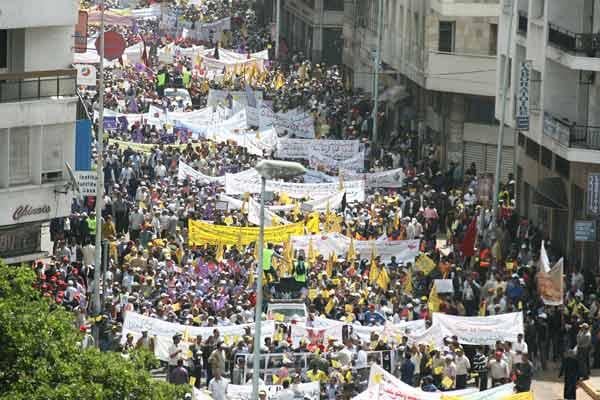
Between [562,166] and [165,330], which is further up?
[562,166]

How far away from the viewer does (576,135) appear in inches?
2267

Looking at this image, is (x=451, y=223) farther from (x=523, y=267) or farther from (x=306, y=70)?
(x=306, y=70)

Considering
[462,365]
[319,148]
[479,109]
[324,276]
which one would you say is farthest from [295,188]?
[462,365]

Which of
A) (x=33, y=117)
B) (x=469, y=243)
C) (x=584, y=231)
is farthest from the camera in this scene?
(x=469, y=243)

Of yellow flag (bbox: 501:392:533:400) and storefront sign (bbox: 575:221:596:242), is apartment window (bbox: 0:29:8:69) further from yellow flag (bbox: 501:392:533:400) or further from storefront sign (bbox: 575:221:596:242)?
storefront sign (bbox: 575:221:596:242)

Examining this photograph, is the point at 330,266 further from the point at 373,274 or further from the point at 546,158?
the point at 546,158

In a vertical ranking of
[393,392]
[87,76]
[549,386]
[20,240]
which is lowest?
[549,386]

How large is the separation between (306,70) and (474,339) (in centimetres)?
5311

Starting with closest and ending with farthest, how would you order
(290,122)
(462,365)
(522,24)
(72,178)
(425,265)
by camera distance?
(462,365) < (72,178) < (425,265) < (522,24) < (290,122)

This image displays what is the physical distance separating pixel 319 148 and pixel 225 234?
16233mm

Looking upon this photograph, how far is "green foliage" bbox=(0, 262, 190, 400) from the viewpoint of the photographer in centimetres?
3078

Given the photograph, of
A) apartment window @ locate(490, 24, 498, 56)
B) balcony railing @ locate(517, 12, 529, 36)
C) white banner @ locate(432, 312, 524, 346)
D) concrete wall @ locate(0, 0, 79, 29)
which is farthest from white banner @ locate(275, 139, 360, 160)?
white banner @ locate(432, 312, 524, 346)

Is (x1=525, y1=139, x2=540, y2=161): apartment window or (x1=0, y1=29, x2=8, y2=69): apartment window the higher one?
(x1=0, y1=29, x2=8, y2=69): apartment window

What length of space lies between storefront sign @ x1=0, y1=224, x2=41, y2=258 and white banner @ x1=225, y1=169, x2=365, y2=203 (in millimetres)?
12952
